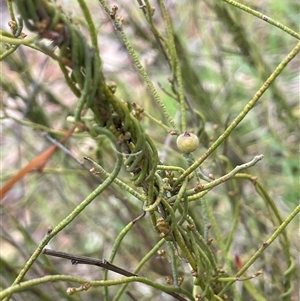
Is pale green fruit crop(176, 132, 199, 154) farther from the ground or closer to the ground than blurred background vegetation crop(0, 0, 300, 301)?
farther from the ground

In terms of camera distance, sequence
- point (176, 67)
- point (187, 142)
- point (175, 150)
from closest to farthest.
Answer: point (187, 142) → point (176, 67) → point (175, 150)

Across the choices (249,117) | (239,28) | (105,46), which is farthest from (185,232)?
(105,46)

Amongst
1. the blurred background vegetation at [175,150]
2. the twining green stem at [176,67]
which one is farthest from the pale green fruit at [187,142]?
the blurred background vegetation at [175,150]

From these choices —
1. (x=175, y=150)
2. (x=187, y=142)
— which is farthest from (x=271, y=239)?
(x=175, y=150)

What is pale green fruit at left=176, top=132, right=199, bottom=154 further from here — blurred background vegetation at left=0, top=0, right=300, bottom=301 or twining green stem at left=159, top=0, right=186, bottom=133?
blurred background vegetation at left=0, top=0, right=300, bottom=301

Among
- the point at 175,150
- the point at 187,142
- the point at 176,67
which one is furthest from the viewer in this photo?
the point at 175,150

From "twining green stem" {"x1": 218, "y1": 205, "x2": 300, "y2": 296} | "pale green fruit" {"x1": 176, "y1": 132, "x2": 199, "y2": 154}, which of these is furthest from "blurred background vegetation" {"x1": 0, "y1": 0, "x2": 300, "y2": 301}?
"pale green fruit" {"x1": 176, "y1": 132, "x2": 199, "y2": 154}

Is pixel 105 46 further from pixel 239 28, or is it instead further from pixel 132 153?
pixel 132 153

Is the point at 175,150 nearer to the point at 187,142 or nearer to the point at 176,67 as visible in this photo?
the point at 176,67
